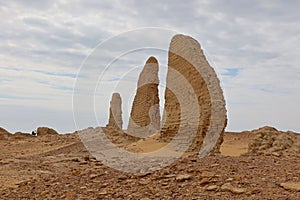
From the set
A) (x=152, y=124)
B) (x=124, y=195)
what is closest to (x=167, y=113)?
(x=152, y=124)

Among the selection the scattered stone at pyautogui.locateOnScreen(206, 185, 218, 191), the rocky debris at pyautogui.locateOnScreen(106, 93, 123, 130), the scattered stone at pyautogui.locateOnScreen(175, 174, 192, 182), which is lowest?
the scattered stone at pyautogui.locateOnScreen(206, 185, 218, 191)

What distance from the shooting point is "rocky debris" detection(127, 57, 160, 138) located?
599 inches

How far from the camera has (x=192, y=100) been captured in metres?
9.37

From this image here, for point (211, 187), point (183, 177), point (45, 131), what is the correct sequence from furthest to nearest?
point (45, 131), point (183, 177), point (211, 187)

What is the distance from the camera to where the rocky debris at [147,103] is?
15219 mm

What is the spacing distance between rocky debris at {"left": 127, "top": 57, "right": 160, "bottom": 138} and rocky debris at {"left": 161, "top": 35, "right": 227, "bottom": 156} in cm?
424

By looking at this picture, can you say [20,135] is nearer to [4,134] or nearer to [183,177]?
[4,134]

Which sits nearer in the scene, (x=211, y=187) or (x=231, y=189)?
(x=231, y=189)

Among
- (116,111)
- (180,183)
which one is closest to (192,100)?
(180,183)

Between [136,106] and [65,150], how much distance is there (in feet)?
12.4

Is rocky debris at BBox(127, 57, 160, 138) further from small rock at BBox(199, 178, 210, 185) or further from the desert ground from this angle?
small rock at BBox(199, 178, 210, 185)

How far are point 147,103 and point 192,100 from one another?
5989 mm

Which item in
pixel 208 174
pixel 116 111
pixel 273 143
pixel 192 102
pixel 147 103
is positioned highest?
pixel 116 111

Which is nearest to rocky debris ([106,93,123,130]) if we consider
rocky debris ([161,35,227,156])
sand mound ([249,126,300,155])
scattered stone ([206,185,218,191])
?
rocky debris ([161,35,227,156])
